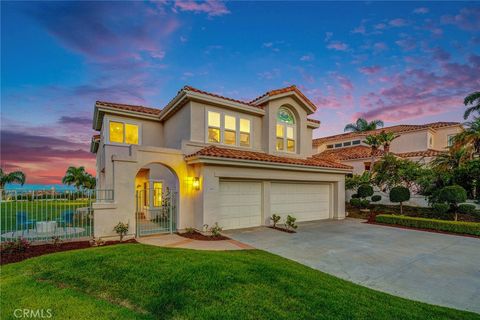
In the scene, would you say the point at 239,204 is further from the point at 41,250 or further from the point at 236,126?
the point at 41,250

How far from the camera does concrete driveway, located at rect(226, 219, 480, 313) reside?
5137 millimetres

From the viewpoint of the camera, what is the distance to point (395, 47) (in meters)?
13.2

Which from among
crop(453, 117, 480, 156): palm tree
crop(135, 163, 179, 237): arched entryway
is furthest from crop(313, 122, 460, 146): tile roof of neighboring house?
crop(135, 163, 179, 237): arched entryway

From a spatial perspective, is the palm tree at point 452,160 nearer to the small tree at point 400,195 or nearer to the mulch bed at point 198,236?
the small tree at point 400,195

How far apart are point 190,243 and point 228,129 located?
643cm

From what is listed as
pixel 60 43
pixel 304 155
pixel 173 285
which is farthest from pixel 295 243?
pixel 60 43

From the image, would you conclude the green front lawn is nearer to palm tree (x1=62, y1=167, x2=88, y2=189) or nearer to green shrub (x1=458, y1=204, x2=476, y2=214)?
green shrub (x1=458, y1=204, x2=476, y2=214)

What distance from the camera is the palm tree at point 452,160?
55.1ft

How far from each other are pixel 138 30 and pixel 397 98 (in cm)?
1922

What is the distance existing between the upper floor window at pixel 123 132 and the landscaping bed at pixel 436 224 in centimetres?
1578

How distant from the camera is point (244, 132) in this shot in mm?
13461

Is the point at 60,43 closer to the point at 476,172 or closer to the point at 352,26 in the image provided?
the point at 352,26

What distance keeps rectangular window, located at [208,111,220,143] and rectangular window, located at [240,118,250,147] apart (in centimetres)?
157

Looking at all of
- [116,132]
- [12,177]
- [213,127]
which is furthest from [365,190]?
[12,177]
